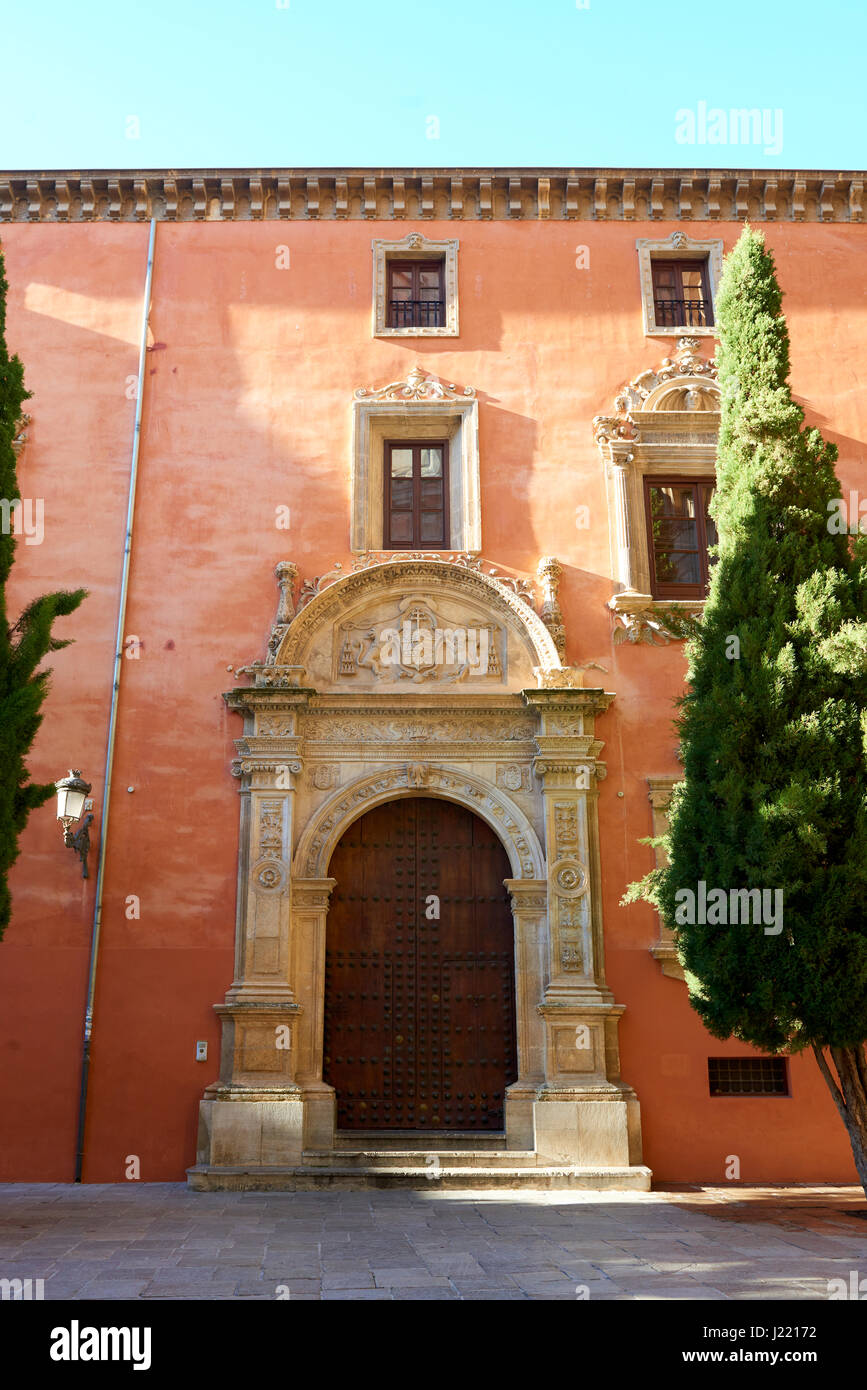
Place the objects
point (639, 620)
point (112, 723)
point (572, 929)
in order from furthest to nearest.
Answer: point (639, 620) < point (112, 723) < point (572, 929)

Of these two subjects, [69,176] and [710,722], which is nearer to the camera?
[710,722]

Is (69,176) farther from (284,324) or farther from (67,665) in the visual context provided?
(67,665)

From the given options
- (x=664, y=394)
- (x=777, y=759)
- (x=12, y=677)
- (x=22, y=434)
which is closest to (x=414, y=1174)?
(x=777, y=759)

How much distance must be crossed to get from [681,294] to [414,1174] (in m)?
9.44

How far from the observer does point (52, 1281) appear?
5363 mm

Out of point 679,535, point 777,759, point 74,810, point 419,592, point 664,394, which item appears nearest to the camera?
point 777,759

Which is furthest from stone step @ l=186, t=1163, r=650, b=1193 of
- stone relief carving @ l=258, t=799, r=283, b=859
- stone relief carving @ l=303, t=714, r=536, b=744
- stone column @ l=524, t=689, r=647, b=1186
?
stone relief carving @ l=303, t=714, r=536, b=744

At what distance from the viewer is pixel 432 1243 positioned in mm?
6469

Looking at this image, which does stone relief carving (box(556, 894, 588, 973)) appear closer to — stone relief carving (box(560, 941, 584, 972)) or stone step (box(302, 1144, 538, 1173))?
stone relief carving (box(560, 941, 584, 972))

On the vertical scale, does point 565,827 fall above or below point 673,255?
below

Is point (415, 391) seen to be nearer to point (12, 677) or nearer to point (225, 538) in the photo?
point (225, 538)

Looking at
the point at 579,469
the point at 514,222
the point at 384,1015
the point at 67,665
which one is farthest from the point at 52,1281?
the point at 514,222

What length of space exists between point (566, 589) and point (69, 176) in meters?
7.18

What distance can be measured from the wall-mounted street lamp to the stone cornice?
6.56 metres
